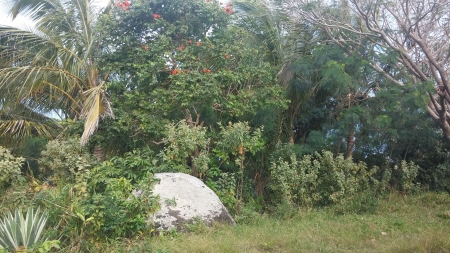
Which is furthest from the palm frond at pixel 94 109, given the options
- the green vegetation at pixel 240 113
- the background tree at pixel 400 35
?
the background tree at pixel 400 35

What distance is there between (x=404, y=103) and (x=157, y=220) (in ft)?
17.5

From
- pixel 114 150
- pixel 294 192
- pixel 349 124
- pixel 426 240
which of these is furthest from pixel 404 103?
pixel 114 150

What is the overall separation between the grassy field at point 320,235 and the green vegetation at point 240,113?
0.05 m

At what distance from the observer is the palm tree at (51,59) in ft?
30.1

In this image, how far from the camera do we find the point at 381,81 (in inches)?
390

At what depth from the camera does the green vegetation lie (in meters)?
7.11

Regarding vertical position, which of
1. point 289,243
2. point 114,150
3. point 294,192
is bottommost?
point 289,243

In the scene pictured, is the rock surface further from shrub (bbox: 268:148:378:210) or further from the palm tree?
the palm tree

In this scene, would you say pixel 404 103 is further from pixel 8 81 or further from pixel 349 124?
pixel 8 81

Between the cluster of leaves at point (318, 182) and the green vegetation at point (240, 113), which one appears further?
the cluster of leaves at point (318, 182)

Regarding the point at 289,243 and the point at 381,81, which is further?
the point at 381,81

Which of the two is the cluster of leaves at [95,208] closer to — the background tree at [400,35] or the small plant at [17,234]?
the small plant at [17,234]

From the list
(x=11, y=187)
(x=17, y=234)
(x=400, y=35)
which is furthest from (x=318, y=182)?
(x=17, y=234)

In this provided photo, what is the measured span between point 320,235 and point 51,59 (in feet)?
23.8
